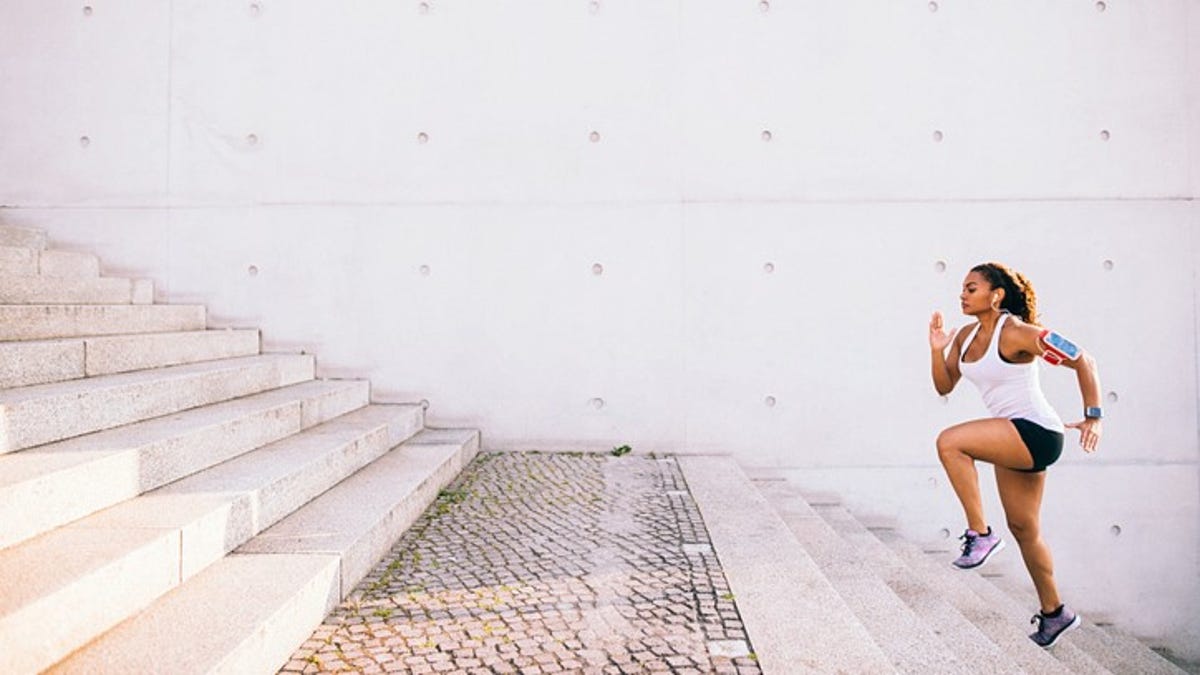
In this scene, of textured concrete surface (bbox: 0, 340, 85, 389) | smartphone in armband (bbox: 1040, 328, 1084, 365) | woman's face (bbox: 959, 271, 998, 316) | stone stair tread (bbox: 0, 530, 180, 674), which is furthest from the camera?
woman's face (bbox: 959, 271, 998, 316)

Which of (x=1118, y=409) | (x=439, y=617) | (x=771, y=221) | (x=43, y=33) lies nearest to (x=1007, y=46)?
Answer: (x=771, y=221)

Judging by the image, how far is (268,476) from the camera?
3.22 metres

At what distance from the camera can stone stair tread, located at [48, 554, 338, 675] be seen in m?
1.92

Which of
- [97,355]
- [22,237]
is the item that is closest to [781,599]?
[97,355]

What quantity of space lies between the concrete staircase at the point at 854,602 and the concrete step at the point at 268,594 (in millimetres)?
1459

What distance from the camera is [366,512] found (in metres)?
3.33

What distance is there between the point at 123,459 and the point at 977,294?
3.80 meters

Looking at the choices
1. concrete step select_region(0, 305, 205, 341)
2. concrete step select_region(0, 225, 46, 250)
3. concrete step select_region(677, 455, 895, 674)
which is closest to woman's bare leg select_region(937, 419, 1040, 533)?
concrete step select_region(677, 455, 895, 674)

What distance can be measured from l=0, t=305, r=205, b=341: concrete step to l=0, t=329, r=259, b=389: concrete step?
205mm

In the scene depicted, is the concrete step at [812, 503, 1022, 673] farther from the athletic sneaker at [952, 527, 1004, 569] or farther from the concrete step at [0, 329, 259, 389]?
the concrete step at [0, 329, 259, 389]

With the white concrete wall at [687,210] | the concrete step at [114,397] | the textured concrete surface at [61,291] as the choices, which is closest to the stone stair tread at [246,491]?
the concrete step at [114,397]

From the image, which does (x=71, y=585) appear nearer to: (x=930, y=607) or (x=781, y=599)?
(x=781, y=599)

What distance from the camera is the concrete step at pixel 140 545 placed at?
6.11 feet

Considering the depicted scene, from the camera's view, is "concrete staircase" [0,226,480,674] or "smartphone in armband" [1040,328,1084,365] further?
"smartphone in armband" [1040,328,1084,365]
